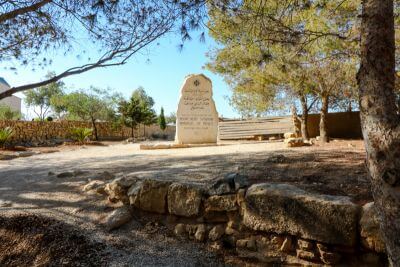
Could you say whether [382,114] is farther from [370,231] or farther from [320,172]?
[320,172]

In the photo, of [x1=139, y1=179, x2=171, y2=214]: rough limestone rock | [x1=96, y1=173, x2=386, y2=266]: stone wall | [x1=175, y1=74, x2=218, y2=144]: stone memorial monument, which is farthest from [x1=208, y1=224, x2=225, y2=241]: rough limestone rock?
[x1=175, y1=74, x2=218, y2=144]: stone memorial monument

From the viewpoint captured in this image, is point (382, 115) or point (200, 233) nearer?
point (382, 115)

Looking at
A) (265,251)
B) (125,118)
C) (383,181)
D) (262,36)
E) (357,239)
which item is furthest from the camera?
(125,118)

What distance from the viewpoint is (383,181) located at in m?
1.80

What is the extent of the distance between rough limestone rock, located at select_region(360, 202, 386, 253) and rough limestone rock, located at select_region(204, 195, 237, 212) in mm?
1152

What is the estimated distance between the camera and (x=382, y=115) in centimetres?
184

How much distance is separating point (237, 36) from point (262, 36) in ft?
3.64

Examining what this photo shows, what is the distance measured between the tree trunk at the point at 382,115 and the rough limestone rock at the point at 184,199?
1.79 m

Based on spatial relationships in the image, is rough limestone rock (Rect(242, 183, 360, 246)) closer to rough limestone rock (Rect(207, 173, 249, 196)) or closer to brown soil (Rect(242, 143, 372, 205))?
rough limestone rock (Rect(207, 173, 249, 196))

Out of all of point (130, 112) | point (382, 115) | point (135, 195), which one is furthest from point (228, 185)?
point (130, 112)

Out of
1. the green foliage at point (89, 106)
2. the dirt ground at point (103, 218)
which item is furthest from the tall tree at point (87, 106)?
the dirt ground at point (103, 218)

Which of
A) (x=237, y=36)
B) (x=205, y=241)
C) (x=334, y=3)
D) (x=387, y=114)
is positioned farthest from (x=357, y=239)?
(x=334, y=3)

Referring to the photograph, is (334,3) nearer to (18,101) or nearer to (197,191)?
(197,191)

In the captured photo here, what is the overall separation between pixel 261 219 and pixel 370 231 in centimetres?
90
